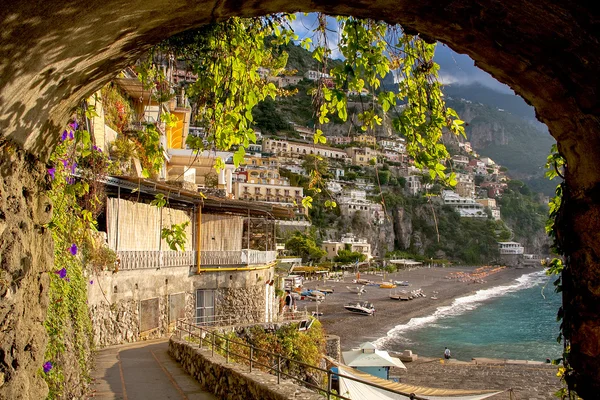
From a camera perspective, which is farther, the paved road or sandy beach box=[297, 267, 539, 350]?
sandy beach box=[297, 267, 539, 350]

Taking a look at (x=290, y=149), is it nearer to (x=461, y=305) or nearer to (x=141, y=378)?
(x=461, y=305)

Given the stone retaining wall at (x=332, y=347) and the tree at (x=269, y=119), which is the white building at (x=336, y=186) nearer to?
the tree at (x=269, y=119)

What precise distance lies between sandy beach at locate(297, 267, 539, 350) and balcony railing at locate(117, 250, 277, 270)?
14.7 meters

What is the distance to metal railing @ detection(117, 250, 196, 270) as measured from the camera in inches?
532

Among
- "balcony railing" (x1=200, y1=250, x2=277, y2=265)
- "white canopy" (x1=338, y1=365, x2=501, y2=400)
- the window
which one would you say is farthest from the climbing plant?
the window

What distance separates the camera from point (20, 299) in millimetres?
2604

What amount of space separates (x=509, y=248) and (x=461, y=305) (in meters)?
66.2

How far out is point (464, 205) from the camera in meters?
127

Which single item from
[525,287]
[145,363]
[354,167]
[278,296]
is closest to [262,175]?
[354,167]

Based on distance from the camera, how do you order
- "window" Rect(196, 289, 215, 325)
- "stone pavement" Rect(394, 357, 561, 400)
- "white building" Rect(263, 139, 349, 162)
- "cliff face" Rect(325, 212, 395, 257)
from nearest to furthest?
1. "window" Rect(196, 289, 215, 325)
2. "stone pavement" Rect(394, 357, 561, 400)
3. "cliff face" Rect(325, 212, 395, 257)
4. "white building" Rect(263, 139, 349, 162)

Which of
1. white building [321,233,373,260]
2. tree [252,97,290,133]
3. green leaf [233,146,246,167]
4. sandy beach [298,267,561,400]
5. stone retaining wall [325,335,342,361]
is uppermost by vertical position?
tree [252,97,290,133]

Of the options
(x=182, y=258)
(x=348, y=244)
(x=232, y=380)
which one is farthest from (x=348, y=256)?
(x=232, y=380)

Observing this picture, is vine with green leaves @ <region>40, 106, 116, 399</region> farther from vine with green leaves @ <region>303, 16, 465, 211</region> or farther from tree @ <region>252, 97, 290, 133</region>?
tree @ <region>252, 97, 290, 133</region>

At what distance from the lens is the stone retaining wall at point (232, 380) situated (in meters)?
6.24
